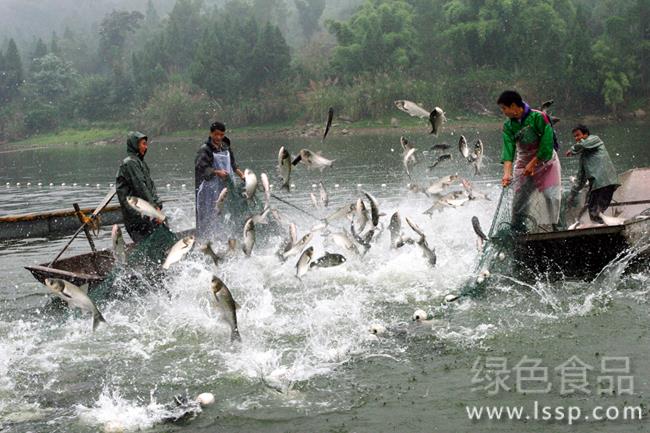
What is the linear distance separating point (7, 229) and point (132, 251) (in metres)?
8.59

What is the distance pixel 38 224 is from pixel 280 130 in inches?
1814

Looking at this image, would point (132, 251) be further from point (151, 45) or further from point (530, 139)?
point (151, 45)

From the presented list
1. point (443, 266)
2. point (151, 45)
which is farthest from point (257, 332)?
point (151, 45)

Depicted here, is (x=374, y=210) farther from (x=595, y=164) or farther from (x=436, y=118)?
(x=595, y=164)

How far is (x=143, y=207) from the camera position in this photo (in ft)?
30.7

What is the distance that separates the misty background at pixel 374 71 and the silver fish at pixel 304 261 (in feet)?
164

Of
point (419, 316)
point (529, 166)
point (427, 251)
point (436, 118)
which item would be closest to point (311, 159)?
point (436, 118)

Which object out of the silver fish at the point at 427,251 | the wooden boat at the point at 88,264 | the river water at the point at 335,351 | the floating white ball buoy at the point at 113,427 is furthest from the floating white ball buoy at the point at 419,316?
the wooden boat at the point at 88,264

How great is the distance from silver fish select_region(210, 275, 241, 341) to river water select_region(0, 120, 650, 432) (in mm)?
524

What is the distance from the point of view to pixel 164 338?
907 centimetres

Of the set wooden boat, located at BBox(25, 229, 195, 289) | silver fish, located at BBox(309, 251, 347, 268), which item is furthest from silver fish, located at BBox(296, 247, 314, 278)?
wooden boat, located at BBox(25, 229, 195, 289)

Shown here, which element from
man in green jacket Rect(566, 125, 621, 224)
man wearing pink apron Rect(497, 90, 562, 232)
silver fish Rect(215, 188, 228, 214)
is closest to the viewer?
man wearing pink apron Rect(497, 90, 562, 232)

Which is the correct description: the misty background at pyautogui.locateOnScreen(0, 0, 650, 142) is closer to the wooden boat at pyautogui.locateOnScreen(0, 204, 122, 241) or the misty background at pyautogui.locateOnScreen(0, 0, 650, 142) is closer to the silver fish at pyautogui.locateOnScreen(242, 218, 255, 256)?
the wooden boat at pyautogui.locateOnScreen(0, 204, 122, 241)

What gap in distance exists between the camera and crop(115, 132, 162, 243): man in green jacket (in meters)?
10.0
